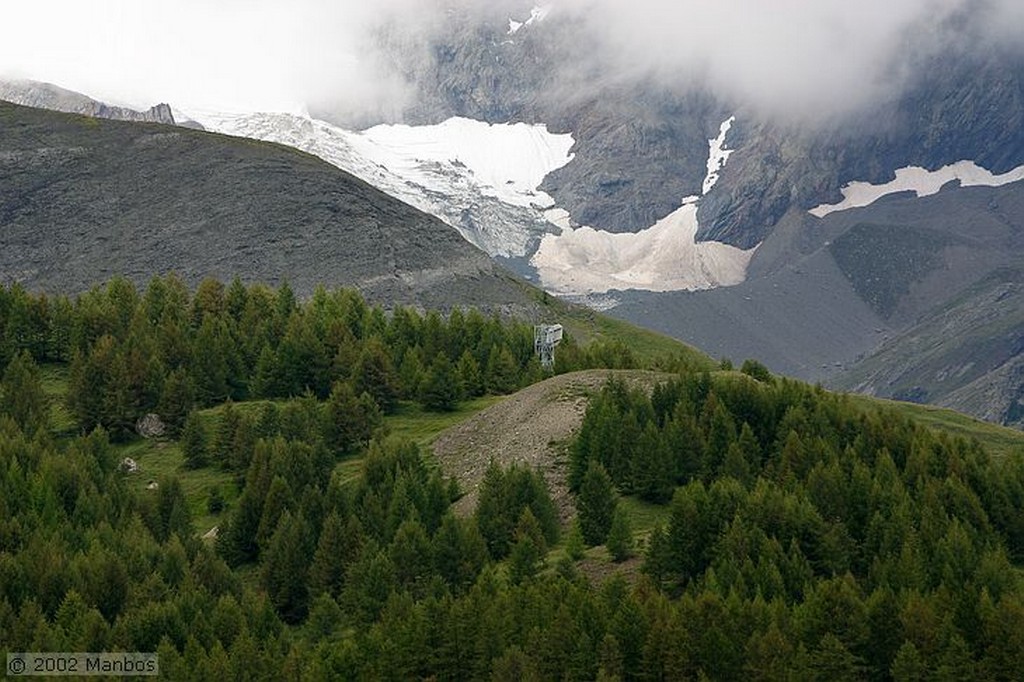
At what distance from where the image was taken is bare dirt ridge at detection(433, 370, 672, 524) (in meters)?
110

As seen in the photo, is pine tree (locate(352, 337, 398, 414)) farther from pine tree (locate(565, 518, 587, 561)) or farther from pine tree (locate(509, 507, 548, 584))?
pine tree (locate(509, 507, 548, 584))

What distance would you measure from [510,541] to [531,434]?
2256 centimetres

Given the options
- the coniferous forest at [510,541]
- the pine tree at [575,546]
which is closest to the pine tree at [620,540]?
the coniferous forest at [510,541]

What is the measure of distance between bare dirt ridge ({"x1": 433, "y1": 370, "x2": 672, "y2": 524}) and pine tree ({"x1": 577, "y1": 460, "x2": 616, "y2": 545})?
6020 mm

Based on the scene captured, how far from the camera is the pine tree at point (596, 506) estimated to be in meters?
95.9

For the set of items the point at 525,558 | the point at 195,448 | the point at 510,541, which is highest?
the point at 525,558

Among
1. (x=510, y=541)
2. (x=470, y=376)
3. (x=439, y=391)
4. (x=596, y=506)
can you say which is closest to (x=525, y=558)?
(x=510, y=541)

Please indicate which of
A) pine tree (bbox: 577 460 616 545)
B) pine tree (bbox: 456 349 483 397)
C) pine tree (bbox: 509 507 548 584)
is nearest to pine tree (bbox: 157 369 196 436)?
pine tree (bbox: 456 349 483 397)

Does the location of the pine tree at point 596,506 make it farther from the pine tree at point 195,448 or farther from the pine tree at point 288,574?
the pine tree at point 195,448

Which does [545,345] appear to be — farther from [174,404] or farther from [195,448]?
[195,448]

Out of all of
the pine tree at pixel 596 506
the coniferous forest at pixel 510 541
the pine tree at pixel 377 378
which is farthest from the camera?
the pine tree at pixel 377 378

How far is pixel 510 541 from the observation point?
9525 cm

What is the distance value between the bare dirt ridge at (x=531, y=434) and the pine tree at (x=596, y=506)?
6020 mm

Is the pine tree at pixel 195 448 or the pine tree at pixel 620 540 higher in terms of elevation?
the pine tree at pixel 620 540
